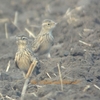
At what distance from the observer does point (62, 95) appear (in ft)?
32.9

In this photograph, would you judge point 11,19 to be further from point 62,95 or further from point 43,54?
point 62,95

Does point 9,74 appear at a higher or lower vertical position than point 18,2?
lower

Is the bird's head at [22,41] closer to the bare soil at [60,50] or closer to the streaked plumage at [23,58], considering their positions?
the streaked plumage at [23,58]

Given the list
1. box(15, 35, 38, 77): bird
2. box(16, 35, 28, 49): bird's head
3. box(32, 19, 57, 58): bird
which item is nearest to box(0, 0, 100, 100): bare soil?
box(15, 35, 38, 77): bird

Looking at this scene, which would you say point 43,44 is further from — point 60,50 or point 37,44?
point 60,50

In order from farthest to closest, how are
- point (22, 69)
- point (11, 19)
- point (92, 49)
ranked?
point (11, 19) < point (92, 49) < point (22, 69)

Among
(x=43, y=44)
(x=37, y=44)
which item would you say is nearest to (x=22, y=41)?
(x=37, y=44)

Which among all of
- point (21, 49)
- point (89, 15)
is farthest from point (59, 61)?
point (89, 15)

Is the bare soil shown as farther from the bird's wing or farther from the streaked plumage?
the bird's wing

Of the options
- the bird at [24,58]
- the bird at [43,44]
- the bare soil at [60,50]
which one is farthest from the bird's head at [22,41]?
the bird at [43,44]

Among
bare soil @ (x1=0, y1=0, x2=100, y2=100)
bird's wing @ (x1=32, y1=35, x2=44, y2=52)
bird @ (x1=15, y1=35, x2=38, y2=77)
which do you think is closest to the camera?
bare soil @ (x1=0, y1=0, x2=100, y2=100)

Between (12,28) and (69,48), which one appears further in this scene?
(12,28)

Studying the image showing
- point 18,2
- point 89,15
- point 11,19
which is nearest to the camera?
point 89,15

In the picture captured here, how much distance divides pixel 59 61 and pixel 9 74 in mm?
1355
